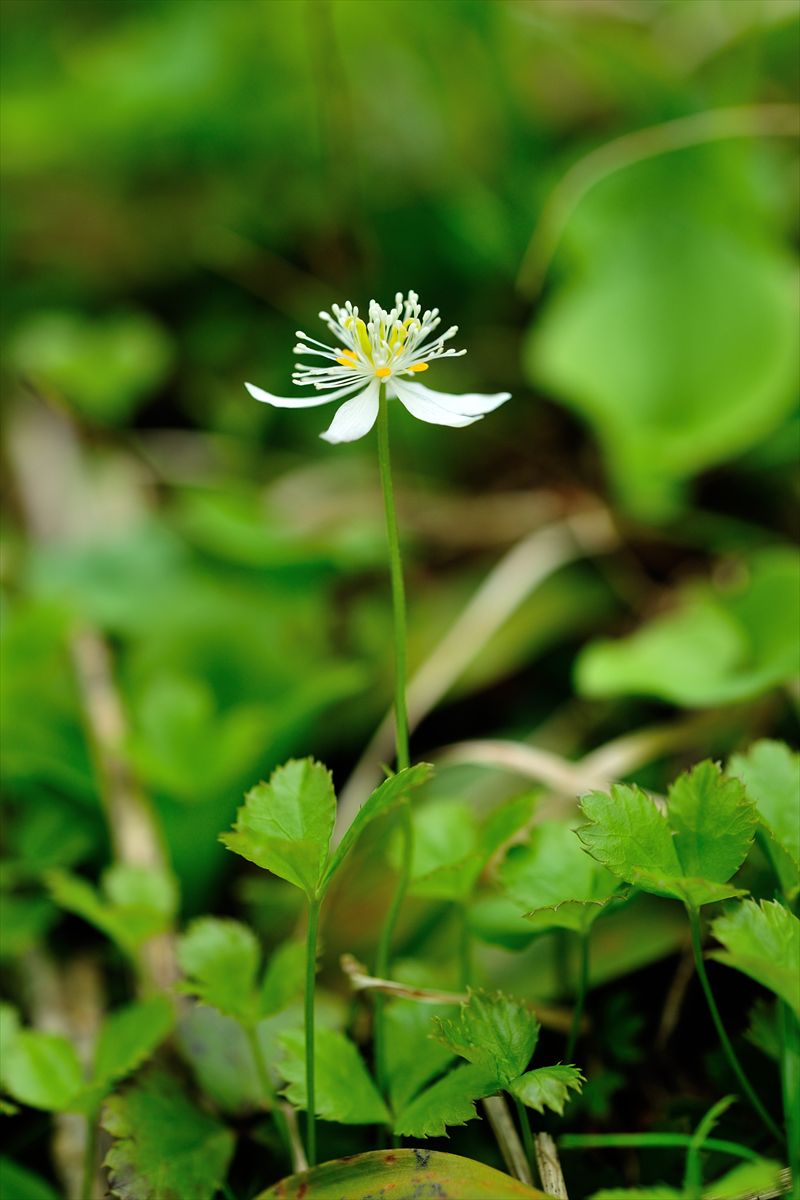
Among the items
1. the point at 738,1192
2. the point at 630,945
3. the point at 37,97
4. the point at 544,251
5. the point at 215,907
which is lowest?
the point at 738,1192

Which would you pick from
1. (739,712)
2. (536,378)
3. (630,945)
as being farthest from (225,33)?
(630,945)

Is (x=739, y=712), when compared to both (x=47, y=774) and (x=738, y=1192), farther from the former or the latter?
(x=47, y=774)

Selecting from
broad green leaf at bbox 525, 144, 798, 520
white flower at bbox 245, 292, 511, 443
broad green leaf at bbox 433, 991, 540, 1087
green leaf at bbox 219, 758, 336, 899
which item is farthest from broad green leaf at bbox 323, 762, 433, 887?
broad green leaf at bbox 525, 144, 798, 520

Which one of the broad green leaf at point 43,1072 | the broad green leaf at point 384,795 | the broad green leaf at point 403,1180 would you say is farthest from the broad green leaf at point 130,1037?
the broad green leaf at point 384,795

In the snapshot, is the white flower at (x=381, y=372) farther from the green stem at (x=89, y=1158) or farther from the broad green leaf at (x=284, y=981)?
the green stem at (x=89, y=1158)

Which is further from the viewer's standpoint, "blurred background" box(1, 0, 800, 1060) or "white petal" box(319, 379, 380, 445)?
"blurred background" box(1, 0, 800, 1060)

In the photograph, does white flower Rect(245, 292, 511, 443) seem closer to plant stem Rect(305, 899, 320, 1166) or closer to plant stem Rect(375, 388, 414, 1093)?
plant stem Rect(375, 388, 414, 1093)
